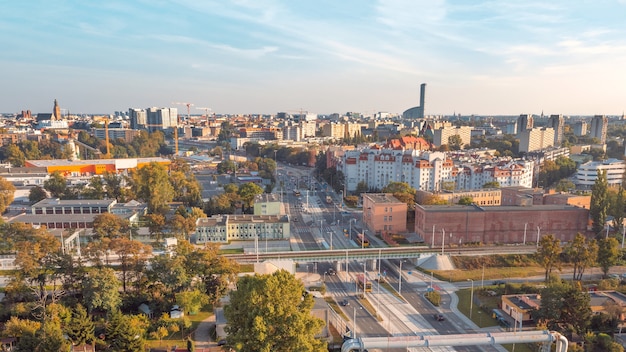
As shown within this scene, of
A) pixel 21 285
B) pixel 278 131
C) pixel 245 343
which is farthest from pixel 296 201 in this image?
pixel 278 131

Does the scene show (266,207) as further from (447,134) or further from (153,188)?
(447,134)

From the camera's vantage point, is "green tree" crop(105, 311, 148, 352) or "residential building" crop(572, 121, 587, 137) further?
"residential building" crop(572, 121, 587, 137)

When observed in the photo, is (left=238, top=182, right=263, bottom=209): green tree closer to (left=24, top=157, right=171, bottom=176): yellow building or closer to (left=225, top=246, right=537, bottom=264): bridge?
(left=225, top=246, right=537, bottom=264): bridge

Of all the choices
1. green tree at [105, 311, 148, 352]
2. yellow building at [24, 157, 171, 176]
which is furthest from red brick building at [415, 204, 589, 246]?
yellow building at [24, 157, 171, 176]

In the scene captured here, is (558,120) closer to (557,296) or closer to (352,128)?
(352,128)

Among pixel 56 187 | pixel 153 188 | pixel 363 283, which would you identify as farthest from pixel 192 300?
pixel 56 187

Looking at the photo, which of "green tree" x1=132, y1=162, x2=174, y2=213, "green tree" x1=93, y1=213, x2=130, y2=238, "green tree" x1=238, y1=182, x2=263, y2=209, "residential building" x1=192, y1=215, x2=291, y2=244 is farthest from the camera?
"green tree" x1=238, y1=182, x2=263, y2=209
